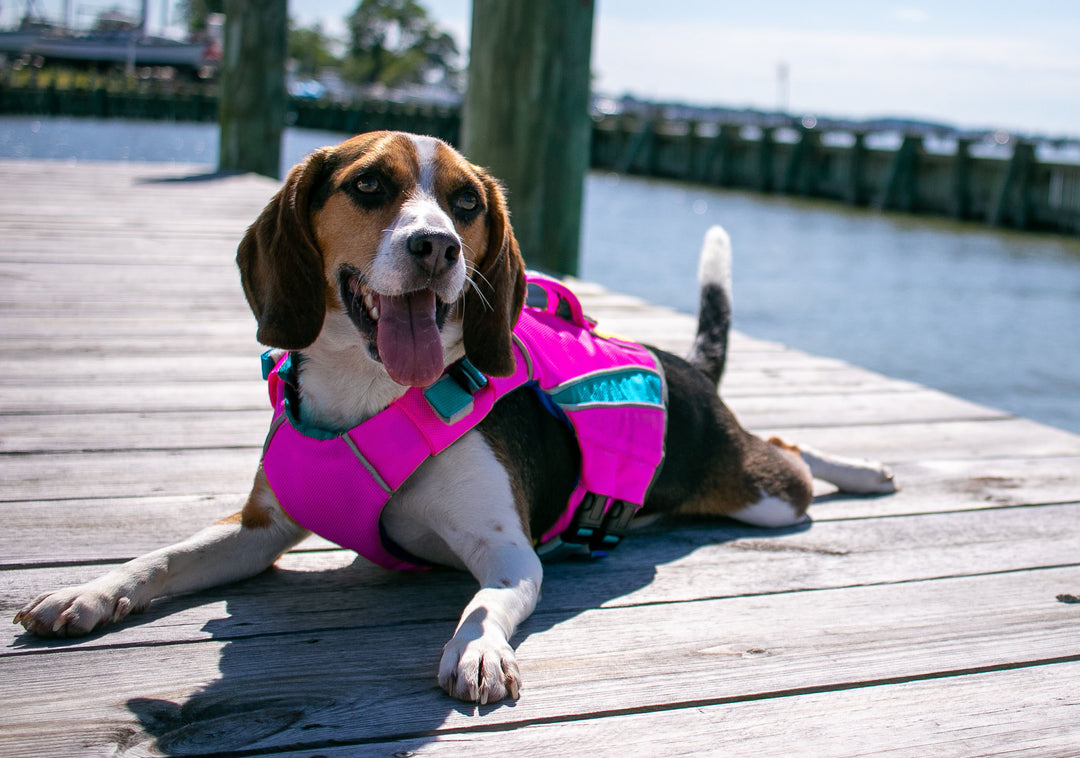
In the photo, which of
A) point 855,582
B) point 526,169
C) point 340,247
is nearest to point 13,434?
point 340,247

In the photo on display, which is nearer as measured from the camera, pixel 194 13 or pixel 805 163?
pixel 805 163

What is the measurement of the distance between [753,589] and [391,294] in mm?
1208

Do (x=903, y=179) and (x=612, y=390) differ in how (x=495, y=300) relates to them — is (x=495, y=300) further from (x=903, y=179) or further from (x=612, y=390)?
(x=903, y=179)

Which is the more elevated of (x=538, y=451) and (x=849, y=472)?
(x=538, y=451)

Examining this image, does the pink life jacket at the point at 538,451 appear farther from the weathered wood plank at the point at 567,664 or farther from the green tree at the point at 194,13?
the green tree at the point at 194,13

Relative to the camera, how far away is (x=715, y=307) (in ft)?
12.7

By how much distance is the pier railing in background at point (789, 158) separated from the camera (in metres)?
27.1

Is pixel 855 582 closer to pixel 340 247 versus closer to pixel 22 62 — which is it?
pixel 340 247

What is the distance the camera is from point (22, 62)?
60.4m

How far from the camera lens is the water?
11352 millimetres

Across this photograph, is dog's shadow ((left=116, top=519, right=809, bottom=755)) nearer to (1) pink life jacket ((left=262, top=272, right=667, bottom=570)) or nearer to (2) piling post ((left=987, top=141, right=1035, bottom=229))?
(1) pink life jacket ((left=262, top=272, right=667, bottom=570))

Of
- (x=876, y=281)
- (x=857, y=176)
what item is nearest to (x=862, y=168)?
(x=857, y=176)

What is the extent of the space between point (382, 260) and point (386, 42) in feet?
435

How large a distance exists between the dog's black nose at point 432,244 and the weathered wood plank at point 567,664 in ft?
2.76
